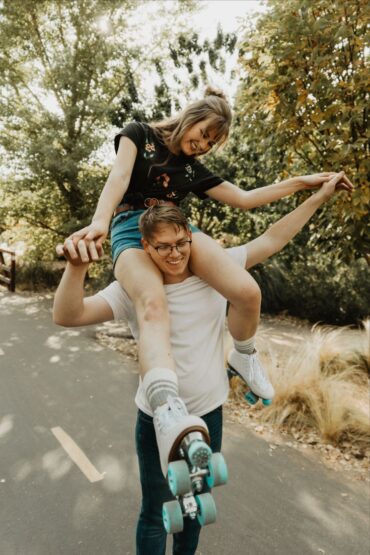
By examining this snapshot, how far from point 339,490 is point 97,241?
10.5 feet

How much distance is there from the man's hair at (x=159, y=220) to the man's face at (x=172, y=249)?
15 millimetres

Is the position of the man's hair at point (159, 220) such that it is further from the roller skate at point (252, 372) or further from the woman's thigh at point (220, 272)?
the roller skate at point (252, 372)

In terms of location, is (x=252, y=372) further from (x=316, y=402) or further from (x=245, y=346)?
(x=316, y=402)

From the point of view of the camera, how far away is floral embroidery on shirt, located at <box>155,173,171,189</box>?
84.9 inches

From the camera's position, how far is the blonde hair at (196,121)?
2.08m

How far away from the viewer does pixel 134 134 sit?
2074 mm

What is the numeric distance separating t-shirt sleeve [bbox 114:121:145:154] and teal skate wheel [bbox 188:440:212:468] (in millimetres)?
1430

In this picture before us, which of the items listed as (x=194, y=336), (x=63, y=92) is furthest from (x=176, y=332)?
(x=63, y=92)

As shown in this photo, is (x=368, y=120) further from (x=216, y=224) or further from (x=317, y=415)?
(x=216, y=224)

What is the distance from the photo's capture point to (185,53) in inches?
346

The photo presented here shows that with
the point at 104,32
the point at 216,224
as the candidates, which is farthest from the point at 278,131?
the point at 104,32

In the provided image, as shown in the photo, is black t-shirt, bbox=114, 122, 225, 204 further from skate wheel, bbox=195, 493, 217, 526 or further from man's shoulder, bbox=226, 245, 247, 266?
skate wheel, bbox=195, 493, 217, 526

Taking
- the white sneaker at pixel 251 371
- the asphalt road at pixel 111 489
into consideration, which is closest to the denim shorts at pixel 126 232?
the white sneaker at pixel 251 371

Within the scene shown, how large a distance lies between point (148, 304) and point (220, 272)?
0.34 meters
